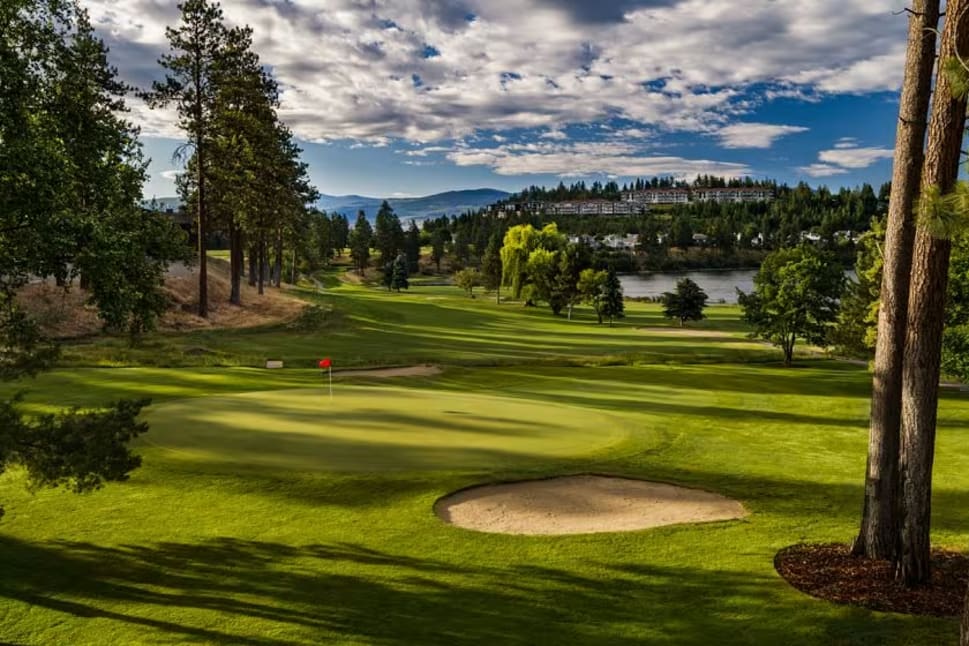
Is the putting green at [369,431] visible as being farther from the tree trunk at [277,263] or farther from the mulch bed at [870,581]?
the tree trunk at [277,263]

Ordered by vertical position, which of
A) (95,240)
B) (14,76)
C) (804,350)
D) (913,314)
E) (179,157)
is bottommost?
(804,350)

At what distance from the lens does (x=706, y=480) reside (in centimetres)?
1541

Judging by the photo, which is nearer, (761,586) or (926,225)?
(926,225)

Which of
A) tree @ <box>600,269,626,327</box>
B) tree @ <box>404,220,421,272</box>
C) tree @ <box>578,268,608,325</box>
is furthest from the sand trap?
tree @ <box>404,220,421,272</box>

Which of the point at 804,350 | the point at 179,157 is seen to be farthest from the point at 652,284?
the point at 179,157

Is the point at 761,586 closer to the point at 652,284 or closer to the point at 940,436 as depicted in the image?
the point at 940,436

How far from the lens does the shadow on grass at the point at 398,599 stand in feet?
27.4

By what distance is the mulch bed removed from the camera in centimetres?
920

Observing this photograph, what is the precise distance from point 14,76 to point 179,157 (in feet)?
127

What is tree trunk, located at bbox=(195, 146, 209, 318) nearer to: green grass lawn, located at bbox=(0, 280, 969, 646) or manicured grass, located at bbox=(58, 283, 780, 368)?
manicured grass, located at bbox=(58, 283, 780, 368)

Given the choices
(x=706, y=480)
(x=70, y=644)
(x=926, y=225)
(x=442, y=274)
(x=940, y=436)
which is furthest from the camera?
(x=442, y=274)

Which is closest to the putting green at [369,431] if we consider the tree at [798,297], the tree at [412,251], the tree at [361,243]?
the tree at [798,297]

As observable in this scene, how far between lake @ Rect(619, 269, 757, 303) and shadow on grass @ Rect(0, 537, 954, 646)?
96.4m

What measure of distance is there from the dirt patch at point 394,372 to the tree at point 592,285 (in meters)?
38.1
